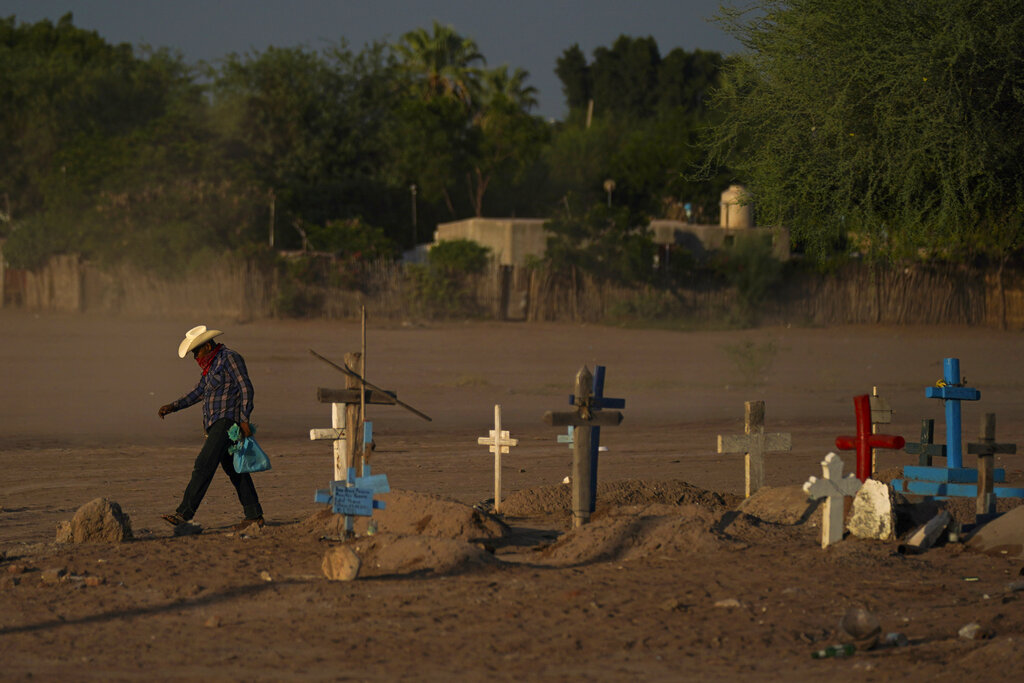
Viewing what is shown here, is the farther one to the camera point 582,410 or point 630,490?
point 630,490

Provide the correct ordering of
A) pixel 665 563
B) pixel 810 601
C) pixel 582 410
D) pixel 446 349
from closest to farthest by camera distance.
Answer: pixel 810 601, pixel 665 563, pixel 582 410, pixel 446 349

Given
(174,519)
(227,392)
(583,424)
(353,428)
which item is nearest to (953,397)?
(583,424)

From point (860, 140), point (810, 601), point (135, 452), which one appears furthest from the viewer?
point (135, 452)

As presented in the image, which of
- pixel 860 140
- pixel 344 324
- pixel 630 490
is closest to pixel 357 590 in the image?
pixel 630 490

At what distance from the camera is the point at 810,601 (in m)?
6.68

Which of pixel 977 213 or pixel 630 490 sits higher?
pixel 977 213

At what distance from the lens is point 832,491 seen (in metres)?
7.61

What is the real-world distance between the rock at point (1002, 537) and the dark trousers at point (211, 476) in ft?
16.6

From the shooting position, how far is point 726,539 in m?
7.86

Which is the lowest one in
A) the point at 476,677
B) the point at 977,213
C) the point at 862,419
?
the point at 476,677

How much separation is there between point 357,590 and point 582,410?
203 centimetres

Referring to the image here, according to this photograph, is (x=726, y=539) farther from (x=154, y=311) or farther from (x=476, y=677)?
(x=154, y=311)

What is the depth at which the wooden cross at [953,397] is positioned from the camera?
352 inches

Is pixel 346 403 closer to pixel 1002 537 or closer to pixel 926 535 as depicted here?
pixel 926 535
